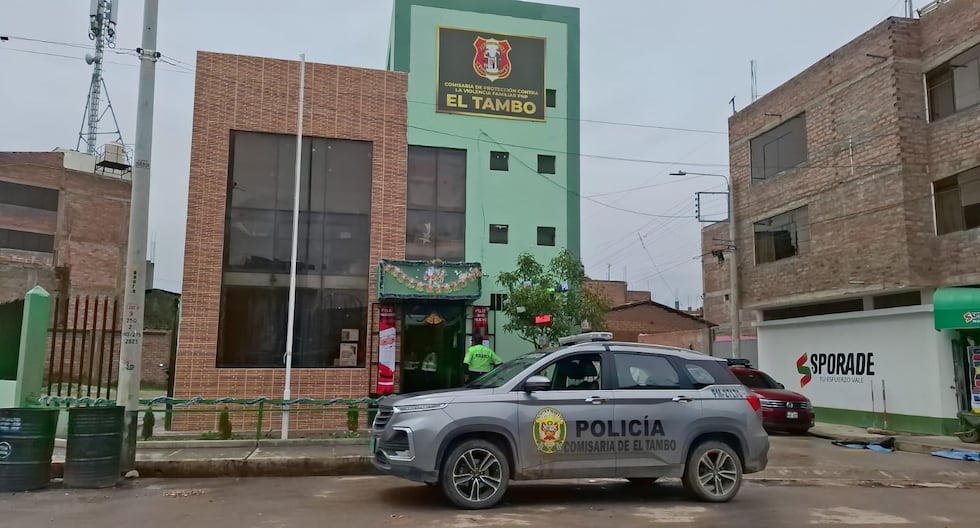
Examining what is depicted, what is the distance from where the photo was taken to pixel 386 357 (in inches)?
619

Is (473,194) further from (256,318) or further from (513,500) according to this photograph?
(513,500)

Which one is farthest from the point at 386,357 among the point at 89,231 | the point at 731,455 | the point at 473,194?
the point at 89,231

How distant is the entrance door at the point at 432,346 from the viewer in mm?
16516

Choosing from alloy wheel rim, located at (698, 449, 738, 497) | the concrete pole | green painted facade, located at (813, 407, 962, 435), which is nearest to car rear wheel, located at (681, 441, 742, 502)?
alloy wheel rim, located at (698, 449, 738, 497)

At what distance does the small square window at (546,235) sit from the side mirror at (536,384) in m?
9.68

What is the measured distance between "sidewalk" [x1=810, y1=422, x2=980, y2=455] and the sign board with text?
1058 centimetres

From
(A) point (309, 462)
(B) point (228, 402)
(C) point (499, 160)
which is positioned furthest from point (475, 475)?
(C) point (499, 160)

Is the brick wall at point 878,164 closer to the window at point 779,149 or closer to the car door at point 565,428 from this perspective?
the window at point 779,149

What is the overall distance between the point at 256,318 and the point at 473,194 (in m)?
5.76

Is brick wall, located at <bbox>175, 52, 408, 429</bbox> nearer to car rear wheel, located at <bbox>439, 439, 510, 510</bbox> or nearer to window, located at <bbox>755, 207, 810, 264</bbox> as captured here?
car rear wheel, located at <bbox>439, 439, 510, 510</bbox>

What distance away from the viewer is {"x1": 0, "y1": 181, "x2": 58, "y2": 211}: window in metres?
43.4

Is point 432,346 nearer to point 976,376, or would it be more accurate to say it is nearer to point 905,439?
point 905,439

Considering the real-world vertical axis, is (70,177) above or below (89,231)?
above

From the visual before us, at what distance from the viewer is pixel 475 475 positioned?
7934 mm
